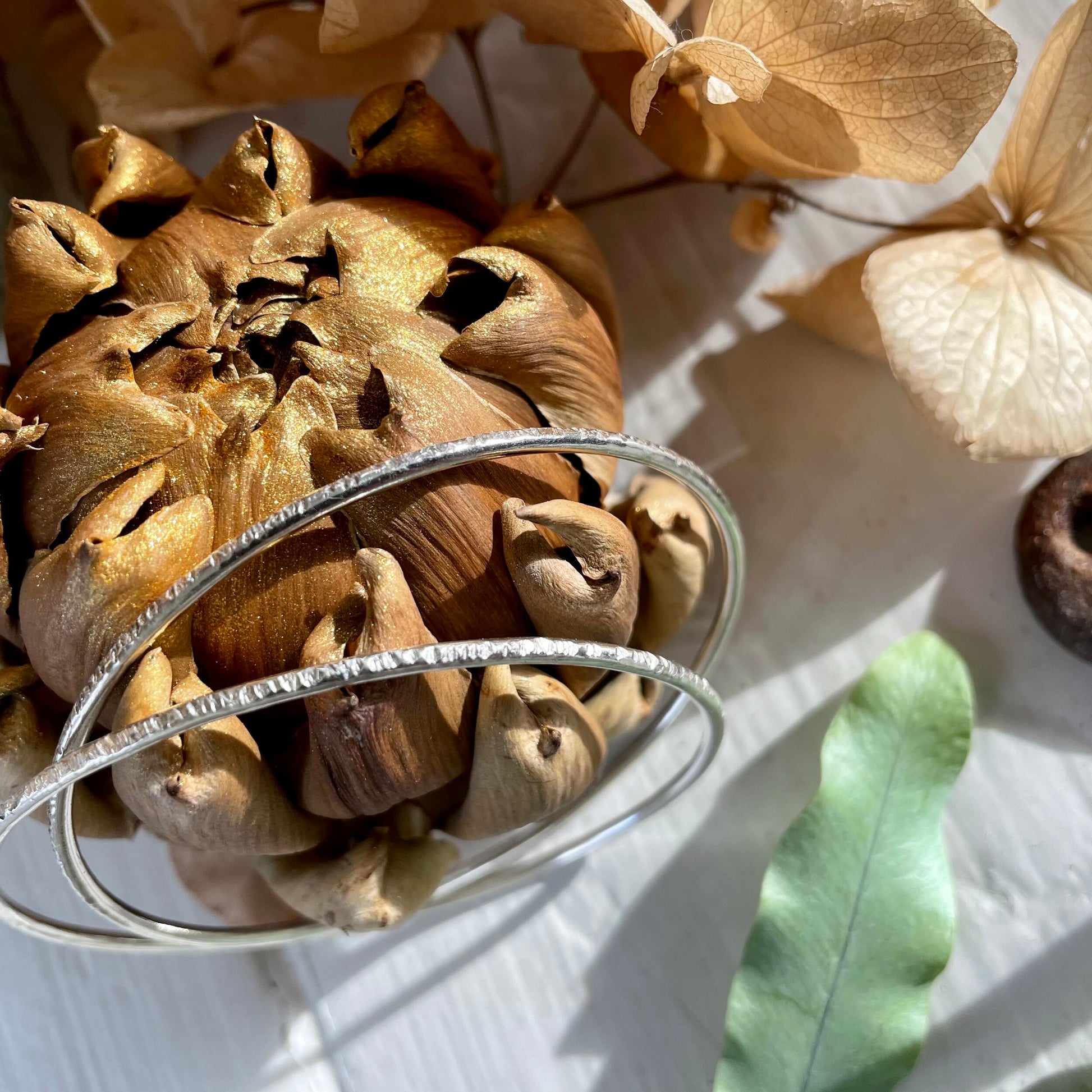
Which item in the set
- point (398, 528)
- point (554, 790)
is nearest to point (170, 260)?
point (398, 528)

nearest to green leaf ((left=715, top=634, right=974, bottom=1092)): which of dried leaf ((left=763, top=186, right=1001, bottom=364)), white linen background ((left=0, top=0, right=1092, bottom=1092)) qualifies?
white linen background ((left=0, top=0, right=1092, bottom=1092))

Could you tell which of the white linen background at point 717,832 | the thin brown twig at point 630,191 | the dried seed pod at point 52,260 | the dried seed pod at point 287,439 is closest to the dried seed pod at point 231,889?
the white linen background at point 717,832

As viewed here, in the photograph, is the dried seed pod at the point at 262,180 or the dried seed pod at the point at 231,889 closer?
the dried seed pod at the point at 262,180

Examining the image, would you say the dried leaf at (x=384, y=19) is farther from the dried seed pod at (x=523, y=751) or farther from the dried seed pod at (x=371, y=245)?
the dried seed pod at (x=523, y=751)

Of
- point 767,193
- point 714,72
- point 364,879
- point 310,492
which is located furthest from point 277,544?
point 767,193

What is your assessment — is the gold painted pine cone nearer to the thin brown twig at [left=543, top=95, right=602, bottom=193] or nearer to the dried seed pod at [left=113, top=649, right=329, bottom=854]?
the dried seed pod at [left=113, top=649, right=329, bottom=854]

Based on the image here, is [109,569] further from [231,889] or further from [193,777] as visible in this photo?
[231,889]
